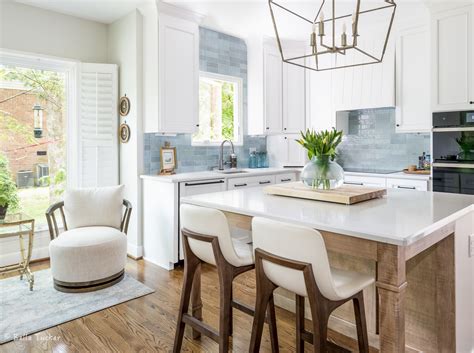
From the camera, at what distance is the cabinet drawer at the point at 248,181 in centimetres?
417

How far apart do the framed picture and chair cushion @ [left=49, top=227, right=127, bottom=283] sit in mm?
1154

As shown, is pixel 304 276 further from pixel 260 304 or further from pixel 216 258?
pixel 216 258

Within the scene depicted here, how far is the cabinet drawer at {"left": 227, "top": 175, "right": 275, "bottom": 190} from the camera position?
4.17 metres

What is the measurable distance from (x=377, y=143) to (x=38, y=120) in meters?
4.27

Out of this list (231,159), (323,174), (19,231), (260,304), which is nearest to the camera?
(260,304)

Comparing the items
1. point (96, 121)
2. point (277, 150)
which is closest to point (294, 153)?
point (277, 150)

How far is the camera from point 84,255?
9.96 ft

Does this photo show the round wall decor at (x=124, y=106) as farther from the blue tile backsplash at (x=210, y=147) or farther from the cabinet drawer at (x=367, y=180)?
the cabinet drawer at (x=367, y=180)

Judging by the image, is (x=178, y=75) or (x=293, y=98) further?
(x=293, y=98)

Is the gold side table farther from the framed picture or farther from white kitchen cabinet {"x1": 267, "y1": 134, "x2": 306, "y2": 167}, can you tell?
white kitchen cabinet {"x1": 267, "y1": 134, "x2": 306, "y2": 167}

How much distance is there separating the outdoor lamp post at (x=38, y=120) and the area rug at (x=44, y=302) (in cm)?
161

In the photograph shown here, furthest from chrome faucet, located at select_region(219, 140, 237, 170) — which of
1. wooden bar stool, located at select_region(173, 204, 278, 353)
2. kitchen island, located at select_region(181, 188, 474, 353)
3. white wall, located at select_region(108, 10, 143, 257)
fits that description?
wooden bar stool, located at select_region(173, 204, 278, 353)

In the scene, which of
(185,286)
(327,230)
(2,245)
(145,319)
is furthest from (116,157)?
(327,230)

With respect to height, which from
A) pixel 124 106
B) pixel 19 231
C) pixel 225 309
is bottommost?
pixel 225 309
